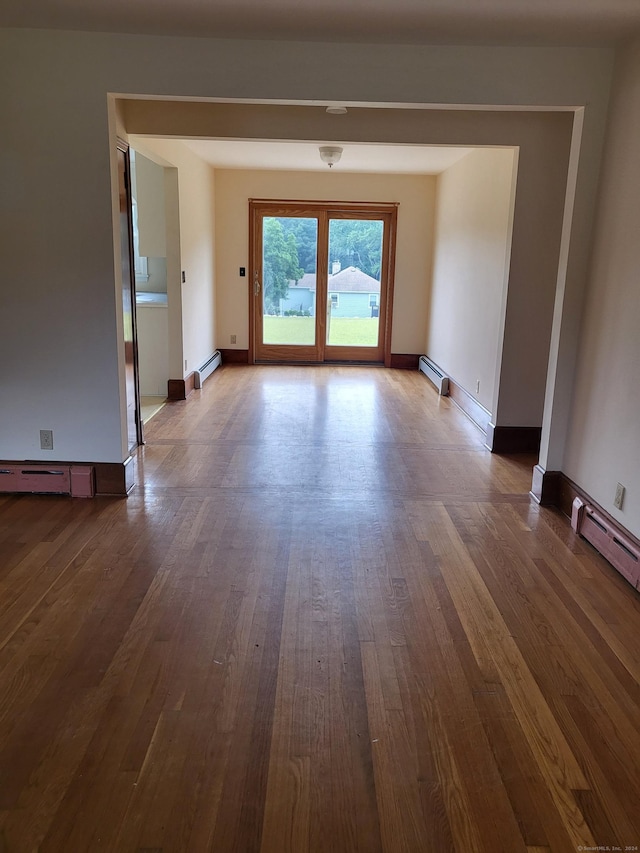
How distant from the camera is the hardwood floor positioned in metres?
1.60

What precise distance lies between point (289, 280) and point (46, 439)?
17.0ft

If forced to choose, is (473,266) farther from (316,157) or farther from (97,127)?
(97,127)

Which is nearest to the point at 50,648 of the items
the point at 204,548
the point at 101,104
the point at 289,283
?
the point at 204,548

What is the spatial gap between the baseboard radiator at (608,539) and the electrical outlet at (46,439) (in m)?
2.98

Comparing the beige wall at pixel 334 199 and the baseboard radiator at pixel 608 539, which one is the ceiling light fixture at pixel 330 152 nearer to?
the beige wall at pixel 334 199

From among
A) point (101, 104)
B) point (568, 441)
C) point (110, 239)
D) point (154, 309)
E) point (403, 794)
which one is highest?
point (101, 104)

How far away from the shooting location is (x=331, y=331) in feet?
27.8

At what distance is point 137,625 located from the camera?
241 cm

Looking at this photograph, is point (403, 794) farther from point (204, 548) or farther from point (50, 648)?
point (204, 548)

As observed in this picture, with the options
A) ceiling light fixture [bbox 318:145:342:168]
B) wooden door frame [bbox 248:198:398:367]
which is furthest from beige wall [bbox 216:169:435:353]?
ceiling light fixture [bbox 318:145:342:168]

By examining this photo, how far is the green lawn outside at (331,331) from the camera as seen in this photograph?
8.43 meters

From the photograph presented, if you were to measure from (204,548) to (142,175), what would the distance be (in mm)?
4262

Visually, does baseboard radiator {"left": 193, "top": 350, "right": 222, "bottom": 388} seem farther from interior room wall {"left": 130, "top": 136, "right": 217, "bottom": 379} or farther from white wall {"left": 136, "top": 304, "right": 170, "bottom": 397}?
white wall {"left": 136, "top": 304, "right": 170, "bottom": 397}

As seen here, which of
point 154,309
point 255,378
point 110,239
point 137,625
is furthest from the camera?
point 255,378
